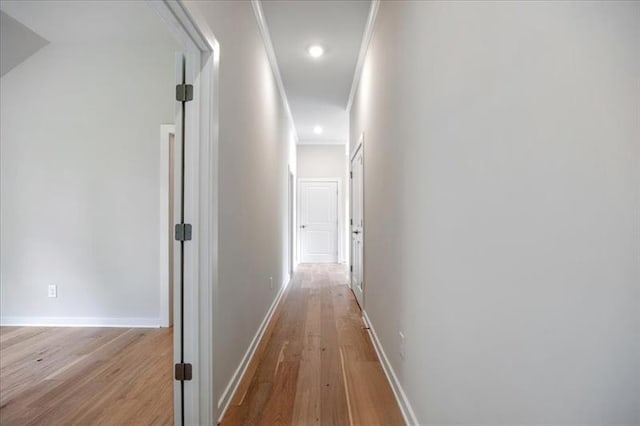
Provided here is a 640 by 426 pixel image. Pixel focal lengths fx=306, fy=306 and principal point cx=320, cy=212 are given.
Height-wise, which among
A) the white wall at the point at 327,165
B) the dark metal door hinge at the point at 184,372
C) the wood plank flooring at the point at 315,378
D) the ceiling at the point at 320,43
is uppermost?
the ceiling at the point at 320,43

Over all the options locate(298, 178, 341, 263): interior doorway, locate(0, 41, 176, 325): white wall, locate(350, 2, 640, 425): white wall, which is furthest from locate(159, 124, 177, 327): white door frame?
locate(298, 178, 341, 263): interior doorway

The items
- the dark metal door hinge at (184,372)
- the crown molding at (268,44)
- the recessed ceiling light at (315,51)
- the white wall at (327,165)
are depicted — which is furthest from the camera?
the white wall at (327,165)

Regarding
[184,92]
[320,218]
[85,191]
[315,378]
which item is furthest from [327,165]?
[184,92]

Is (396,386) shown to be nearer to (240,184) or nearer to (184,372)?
(184,372)

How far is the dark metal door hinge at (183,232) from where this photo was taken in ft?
4.75

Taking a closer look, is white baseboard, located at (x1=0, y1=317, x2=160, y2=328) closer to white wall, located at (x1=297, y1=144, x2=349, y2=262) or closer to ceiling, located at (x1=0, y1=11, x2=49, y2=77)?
ceiling, located at (x1=0, y1=11, x2=49, y2=77)

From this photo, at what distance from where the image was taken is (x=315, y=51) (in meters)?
3.30

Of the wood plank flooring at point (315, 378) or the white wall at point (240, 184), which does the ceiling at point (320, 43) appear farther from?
the wood plank flooring at point (315, 378)

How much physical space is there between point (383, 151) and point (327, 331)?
1738 millimetres

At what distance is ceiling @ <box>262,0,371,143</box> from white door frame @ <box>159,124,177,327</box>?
1459mm

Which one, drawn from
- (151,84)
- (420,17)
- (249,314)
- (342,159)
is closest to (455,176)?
(420,17)

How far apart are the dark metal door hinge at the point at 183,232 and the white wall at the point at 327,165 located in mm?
5679

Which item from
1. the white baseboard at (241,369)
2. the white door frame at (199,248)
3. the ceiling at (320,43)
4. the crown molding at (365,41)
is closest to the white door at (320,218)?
the ceiling at (320,43)

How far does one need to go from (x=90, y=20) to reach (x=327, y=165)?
500 centimetres
